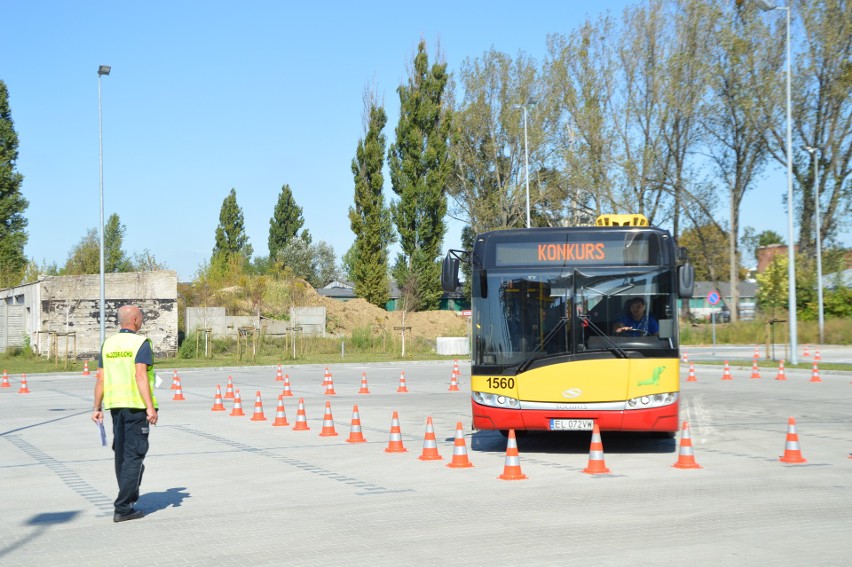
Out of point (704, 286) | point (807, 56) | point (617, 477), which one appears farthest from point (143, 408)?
point (704, 286)

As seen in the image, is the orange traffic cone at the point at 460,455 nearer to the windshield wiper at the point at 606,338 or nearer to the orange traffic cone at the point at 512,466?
the orange traffic cone at the point at 512,466

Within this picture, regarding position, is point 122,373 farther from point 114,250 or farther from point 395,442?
point 114,250

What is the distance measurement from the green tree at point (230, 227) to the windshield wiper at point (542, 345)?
82801mm

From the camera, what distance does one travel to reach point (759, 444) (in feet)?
47.5

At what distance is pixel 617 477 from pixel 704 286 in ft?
340

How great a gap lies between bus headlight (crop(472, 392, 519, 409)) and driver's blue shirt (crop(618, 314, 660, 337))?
1681 mm

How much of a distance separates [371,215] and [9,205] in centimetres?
2283

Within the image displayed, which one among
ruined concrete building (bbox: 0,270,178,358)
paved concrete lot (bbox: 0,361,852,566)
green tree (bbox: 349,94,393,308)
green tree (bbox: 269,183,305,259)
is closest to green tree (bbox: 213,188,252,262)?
green tree (bbox: 269,183,305,259)

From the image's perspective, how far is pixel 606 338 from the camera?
13.3m

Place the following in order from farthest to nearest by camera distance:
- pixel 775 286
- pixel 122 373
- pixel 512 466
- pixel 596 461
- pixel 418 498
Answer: pixel 775 286, pixel 596 461, pixel 512 466, pixel 418 498, pixel 122 373

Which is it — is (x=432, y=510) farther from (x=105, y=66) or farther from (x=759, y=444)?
(x=105, y=66)

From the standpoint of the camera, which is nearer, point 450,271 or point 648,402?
point 648,402

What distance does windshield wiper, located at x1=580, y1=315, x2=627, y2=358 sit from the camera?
517 inches

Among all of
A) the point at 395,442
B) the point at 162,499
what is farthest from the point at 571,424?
the point at 162,499
